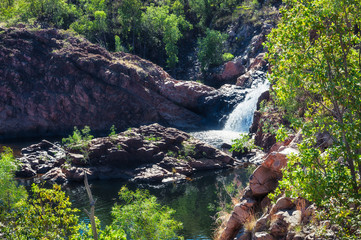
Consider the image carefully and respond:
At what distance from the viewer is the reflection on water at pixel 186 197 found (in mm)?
31188

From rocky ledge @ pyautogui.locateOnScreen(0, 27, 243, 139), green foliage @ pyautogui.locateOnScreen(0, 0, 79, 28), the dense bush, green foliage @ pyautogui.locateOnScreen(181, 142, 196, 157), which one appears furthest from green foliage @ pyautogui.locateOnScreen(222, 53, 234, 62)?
the dense bush

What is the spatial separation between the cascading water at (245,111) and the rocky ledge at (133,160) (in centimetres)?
1713

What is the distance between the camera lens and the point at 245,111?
67.4m

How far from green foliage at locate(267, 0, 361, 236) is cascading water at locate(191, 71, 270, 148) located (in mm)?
47267

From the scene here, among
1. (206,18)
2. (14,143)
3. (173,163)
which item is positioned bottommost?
(14,143)

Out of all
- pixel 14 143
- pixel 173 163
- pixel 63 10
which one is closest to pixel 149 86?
pixel 14 143

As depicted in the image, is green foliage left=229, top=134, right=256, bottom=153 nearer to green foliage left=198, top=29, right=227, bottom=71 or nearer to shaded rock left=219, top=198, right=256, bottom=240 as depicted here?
shaded rock left=219, top=198, right=256, bottom=240

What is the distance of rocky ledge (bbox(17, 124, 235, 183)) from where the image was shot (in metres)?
45.9

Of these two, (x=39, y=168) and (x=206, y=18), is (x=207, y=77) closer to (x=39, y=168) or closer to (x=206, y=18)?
(x=206, y=18)

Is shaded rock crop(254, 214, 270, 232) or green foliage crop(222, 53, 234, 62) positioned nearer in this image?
shaded rock crop(254, 214, 270, 232)

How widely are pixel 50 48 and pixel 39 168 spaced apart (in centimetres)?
3638

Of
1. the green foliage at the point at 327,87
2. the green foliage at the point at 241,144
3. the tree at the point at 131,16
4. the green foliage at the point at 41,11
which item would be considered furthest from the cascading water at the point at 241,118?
the green foliage at the point at 41,11

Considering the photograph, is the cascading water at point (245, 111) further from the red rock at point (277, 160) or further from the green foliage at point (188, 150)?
the red rock at point (277, 160)

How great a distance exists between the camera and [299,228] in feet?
50.3
